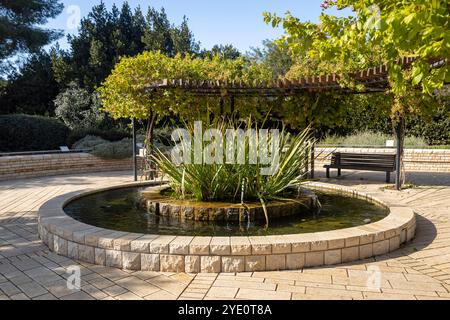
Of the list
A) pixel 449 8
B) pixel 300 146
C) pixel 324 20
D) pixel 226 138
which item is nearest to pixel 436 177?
pixel 300 146

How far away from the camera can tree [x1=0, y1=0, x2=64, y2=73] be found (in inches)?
578

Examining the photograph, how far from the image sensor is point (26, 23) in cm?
1548

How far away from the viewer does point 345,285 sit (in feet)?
9.18

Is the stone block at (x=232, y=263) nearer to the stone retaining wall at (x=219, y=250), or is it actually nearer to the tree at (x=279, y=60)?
the stone retaining wall at (x=219, y=250)

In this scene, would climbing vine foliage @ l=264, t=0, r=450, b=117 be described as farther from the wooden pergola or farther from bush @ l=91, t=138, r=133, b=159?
bush @ l=91, t=138, r=133, b=159

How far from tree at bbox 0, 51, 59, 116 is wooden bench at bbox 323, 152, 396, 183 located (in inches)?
531

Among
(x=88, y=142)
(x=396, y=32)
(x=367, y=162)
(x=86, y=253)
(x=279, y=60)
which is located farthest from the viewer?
(x=279, y=60)

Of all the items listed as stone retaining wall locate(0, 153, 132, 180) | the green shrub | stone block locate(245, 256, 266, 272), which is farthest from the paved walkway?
the green shrub

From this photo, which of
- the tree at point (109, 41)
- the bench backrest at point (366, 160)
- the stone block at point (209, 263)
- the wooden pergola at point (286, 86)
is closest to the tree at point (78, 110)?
the tree at point (109, 41)

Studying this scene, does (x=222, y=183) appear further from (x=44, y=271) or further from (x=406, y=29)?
(x=406, y=29)

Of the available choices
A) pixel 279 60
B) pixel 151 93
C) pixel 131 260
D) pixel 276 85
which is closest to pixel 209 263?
pixel 131 260

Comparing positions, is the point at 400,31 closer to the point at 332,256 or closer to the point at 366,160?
the point at 332,256

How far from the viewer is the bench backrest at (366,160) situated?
25.7 ft

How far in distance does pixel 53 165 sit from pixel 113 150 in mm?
1727
